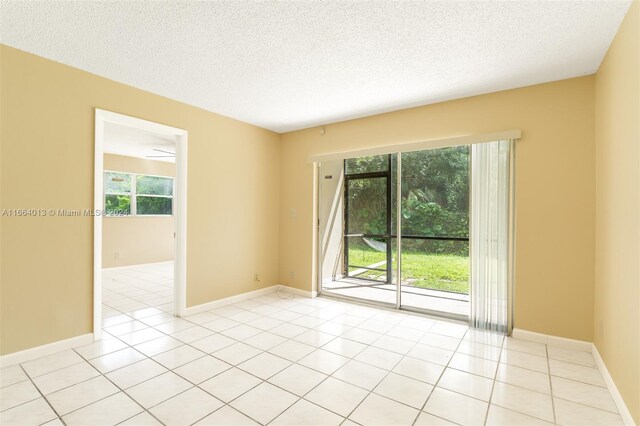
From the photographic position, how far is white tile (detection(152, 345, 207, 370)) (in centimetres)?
265

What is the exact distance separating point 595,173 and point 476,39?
1755 mm

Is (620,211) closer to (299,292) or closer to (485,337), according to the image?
(485,337)

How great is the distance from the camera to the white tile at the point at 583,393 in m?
2.08

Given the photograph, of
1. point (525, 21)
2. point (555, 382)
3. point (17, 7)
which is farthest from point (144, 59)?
point (555, 382)

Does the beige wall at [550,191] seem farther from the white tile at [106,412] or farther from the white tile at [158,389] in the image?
the white tile at [106,412]

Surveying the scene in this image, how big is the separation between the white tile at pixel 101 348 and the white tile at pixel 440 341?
3059 mm

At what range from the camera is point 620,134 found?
7.11ft

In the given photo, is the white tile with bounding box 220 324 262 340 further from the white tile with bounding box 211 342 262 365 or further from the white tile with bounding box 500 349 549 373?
the white tile with bounding box 500 349 549 373

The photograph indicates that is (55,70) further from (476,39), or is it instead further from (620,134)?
(620,134)

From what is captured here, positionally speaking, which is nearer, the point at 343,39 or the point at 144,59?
the point at 343,39

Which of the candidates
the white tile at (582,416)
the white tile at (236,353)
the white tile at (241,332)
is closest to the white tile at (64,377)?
the white tile at (236,353)

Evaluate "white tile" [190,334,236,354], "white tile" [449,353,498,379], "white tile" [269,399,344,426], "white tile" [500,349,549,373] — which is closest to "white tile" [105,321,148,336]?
"white tile" [190,334,236,354]

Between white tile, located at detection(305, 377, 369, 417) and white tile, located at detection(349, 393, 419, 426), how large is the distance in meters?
0.06

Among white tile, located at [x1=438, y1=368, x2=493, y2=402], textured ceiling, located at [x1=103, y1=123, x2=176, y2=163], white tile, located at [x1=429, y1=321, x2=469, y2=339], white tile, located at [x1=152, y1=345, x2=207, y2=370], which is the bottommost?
white tile, located at [x1=429, y1=321, x2=469, y2=339]
